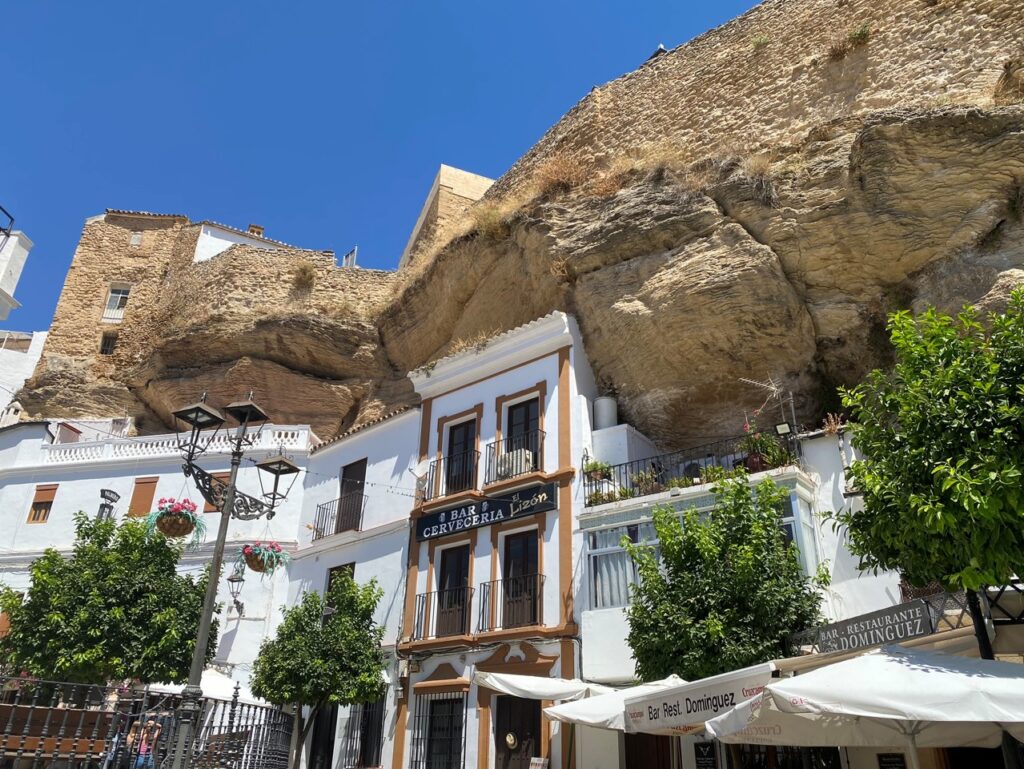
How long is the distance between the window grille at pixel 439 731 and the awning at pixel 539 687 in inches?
111

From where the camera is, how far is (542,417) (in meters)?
15.5

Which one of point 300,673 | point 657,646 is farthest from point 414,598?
point 657,646

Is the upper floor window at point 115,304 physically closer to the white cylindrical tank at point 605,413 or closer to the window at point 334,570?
the window at point 334,570

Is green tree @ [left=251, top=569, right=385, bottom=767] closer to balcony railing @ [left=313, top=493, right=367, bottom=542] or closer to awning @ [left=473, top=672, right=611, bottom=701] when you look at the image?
balcony railing @ [left=313, top=493, right=367, bottom=542]

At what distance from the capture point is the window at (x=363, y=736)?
48.9ft

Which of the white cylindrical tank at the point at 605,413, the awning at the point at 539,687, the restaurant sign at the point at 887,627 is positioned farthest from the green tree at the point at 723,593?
the white cylindrical tank at the point at 605,413

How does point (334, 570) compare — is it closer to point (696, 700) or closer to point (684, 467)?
point (684, 467)

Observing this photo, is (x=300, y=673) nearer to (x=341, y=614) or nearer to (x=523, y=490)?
(x=341, y=614)

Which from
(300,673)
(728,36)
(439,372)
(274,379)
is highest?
(728,36)

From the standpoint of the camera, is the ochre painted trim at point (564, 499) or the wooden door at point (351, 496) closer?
the ochre painted trim at point (564, 499)

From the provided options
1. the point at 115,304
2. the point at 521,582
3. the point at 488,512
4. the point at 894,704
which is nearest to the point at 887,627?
the point at 894,704

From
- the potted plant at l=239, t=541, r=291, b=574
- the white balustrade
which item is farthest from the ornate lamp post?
the white balustrade

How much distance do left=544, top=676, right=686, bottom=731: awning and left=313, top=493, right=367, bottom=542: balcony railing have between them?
29.2 feet

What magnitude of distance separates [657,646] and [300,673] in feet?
21.4
